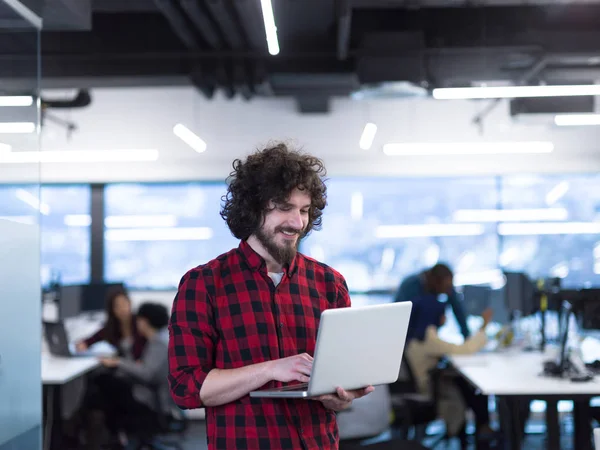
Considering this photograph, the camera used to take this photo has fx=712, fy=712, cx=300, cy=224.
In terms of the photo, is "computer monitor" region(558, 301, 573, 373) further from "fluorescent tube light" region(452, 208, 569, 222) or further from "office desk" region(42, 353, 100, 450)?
"office desk" region(42, 353, 100, 450)

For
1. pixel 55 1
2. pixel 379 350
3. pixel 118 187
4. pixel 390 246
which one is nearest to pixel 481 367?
pixel 390 246

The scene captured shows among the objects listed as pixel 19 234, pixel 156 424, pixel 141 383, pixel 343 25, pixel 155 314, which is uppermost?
pixel 343 25

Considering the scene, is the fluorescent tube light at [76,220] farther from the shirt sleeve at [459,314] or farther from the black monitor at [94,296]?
the shirt sleeve at [459,314]

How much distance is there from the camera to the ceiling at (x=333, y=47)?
5.57 m

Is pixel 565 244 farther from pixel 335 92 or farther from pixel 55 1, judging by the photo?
pixel 55 1

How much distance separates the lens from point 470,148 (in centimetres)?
632

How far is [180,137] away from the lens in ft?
22.6

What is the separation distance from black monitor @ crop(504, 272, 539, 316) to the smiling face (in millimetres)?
4176

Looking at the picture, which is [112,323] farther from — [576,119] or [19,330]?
[576,119]

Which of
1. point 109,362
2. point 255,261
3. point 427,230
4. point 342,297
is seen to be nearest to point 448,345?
point 427,230

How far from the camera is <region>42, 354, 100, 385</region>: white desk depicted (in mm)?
4699

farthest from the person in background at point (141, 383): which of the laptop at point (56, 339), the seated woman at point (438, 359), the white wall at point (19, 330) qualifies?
the seated woman at point (438, 359)

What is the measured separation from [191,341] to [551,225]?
574cm

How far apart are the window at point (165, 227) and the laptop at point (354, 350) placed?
528cm
